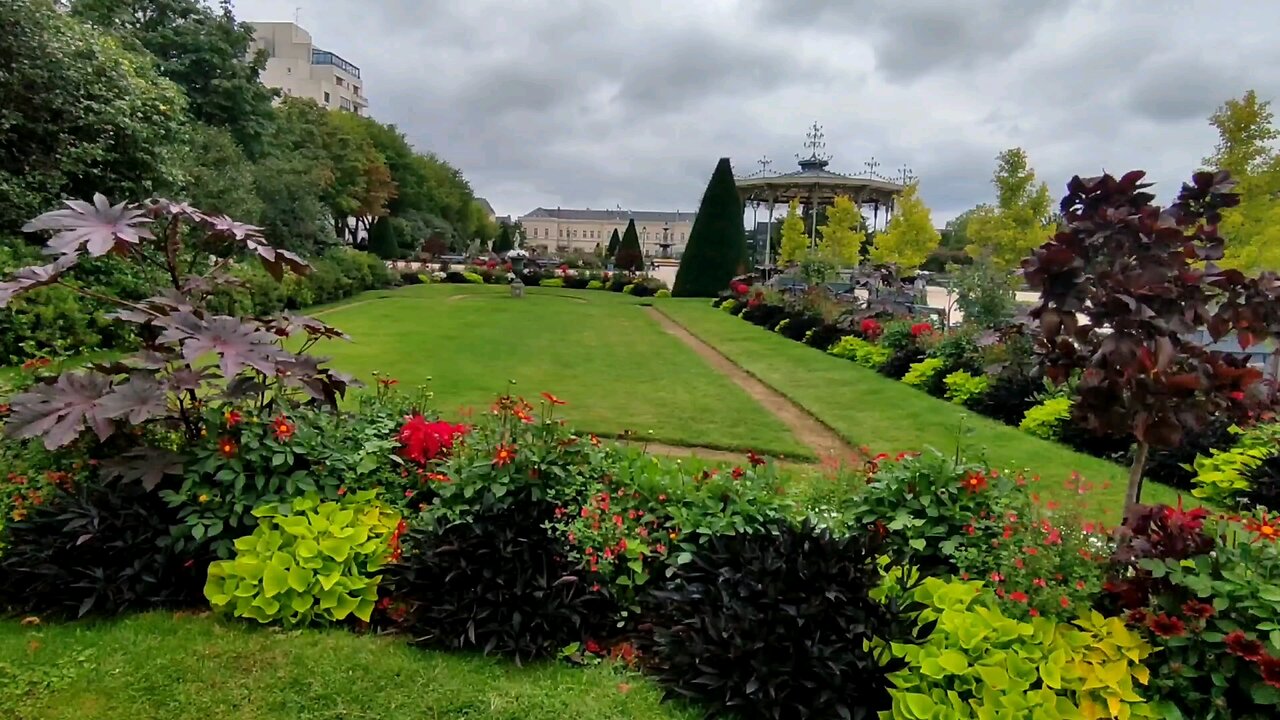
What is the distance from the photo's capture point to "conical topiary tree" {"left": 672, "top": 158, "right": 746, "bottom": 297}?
24.0 m

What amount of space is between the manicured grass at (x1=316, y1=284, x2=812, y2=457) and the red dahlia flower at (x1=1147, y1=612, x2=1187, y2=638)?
11.7ft

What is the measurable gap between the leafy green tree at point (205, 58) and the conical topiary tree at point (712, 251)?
1346 cm

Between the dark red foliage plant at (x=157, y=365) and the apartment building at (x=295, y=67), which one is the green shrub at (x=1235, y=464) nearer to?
the dark red foliage plant at (x=157, y=365)

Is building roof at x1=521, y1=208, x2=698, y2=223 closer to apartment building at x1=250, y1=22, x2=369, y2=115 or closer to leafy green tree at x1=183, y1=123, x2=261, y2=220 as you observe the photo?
apartment building at x1=250, y1=22, x2=369, y2=115

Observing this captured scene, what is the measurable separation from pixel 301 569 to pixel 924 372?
7658 millimetres

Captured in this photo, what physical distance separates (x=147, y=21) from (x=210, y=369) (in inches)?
918

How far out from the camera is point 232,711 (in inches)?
91.7

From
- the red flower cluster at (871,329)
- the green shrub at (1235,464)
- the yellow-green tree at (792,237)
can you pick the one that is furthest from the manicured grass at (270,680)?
the yellow-green tree at (792,237)

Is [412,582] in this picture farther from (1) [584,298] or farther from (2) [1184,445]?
(1) [584,298]

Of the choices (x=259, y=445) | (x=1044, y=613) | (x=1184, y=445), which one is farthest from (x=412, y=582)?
(x=1184, y=445)

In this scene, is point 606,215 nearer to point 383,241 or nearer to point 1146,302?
point 383,241

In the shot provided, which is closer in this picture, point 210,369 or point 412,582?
point 412,582

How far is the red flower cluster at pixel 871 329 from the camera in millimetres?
11148

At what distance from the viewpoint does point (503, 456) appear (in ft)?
9.83
